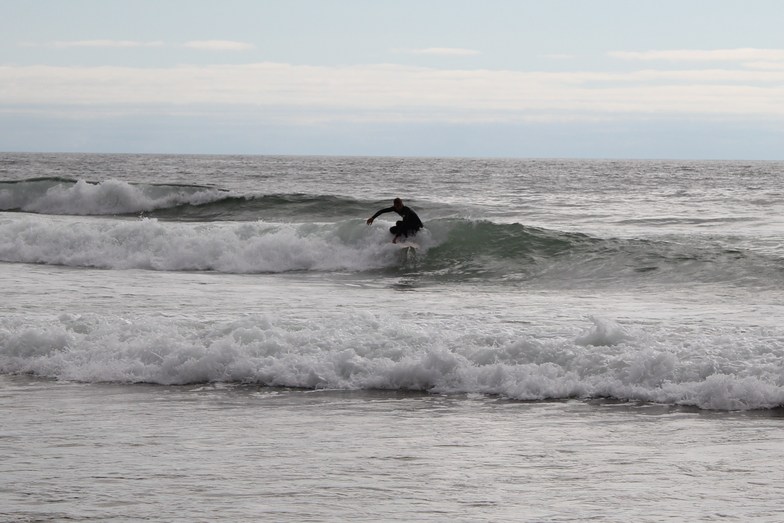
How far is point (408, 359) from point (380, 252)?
34.3 feet

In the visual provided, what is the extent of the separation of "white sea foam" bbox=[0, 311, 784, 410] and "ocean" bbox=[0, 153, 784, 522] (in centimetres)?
2

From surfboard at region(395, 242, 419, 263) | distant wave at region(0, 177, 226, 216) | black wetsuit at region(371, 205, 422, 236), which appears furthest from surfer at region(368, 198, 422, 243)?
distant wave at region(0, 177, 226, 216)

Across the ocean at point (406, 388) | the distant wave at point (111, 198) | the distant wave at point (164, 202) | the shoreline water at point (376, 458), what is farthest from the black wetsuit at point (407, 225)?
the distant wave at point (111, 198)

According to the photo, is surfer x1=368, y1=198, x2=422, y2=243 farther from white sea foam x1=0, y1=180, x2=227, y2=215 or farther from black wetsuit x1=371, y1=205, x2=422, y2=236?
white sea foam x1=0, y1=180, x2=227, y2=215

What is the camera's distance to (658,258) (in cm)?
1684

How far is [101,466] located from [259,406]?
206cm

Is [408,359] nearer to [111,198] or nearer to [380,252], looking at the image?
[380,252]

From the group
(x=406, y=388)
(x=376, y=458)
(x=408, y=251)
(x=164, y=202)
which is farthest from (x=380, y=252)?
(x=164, y=202)

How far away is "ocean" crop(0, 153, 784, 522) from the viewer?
17.5 feet

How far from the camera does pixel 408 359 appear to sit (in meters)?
8.77

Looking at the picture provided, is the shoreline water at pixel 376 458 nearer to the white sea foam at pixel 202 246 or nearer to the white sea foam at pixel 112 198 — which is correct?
the white sea foam at pixel 202 246

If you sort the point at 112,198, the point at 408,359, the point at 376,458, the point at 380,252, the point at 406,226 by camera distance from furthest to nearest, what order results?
the point at 112,198 → the point at 406,226 → the point at 380,252 → the point at 408,359 → the point at 376,458

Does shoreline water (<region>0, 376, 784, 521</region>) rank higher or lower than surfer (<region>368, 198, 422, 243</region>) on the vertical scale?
lower

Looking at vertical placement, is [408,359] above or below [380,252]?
below
